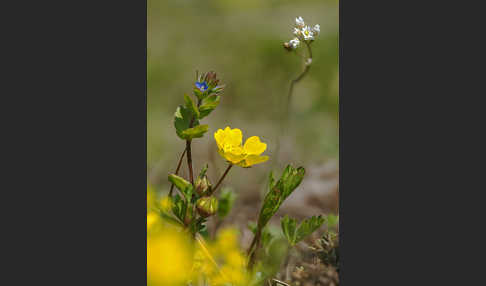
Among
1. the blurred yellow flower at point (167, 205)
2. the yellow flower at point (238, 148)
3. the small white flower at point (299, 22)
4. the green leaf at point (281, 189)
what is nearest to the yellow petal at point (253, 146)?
the yellow flower at point (238, 148)

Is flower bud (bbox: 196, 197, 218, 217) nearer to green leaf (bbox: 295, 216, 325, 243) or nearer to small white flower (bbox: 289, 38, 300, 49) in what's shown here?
green leaf (bbox: 295, 216, 325, 243)

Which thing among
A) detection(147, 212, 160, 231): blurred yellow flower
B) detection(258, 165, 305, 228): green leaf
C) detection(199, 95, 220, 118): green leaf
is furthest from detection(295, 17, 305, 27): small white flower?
detection(147, 212, 160, 231): blurred yellow flower

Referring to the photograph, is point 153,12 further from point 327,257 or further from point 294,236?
point 327,257

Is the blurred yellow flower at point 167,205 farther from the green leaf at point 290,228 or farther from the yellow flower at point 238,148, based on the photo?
the green leaf at point 290,228

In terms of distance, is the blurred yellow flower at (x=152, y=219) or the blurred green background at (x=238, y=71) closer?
the blurred yellow flower at (x=152, y=219)

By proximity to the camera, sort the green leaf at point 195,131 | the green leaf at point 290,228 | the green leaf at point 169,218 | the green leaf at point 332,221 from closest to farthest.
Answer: the green leaf at point 195,131 < the green leaf at point 169,218 < the green leaf at point 290,228 < the green leaf at point 332,221

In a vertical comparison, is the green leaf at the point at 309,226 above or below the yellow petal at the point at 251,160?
below

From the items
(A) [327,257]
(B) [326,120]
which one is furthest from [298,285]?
(B) [326,120]
